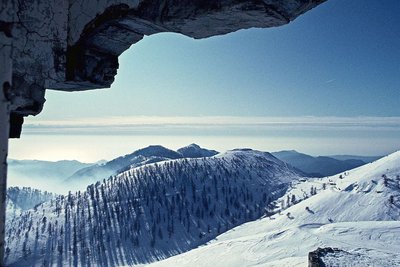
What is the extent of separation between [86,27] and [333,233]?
239 ft

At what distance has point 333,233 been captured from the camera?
67375 millimetres

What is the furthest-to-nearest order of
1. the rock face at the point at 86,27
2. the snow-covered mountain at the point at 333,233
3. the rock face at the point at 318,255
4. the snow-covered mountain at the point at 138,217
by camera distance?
the snow-covered mountain at the point at 138,217 < the snow-covered mountain at the point at 333,233 < the rock face at the point at 318,255 < the rock face at the point at 86,27

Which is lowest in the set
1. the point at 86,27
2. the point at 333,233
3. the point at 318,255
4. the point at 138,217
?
the point at 138,217

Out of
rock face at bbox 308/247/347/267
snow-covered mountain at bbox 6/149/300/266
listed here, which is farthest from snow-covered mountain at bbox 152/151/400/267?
snow-covered mountain at bbox 6/149/300/266

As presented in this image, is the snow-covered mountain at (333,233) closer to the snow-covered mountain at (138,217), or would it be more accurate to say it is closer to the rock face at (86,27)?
the snow-covered mountain at (138,217)

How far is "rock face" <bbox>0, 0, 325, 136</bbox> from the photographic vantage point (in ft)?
8.71

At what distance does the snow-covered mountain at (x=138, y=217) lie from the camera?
11481 cm

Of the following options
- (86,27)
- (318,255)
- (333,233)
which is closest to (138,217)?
(333,233)

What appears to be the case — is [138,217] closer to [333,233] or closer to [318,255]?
[333,233]

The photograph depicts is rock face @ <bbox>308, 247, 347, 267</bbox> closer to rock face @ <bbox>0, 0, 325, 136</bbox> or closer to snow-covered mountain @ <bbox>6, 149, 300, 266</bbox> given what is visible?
rock face @ <bbox>0, 0, 325, 136</bbox>

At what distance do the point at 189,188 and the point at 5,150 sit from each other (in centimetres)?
17277

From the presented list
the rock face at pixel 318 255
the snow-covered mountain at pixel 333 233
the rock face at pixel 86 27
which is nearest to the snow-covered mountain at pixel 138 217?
the snow-covered mountain at pixel 333 233

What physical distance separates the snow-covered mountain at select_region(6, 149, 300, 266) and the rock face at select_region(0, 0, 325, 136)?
370 feet

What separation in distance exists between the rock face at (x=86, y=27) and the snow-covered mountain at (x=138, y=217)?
113m
